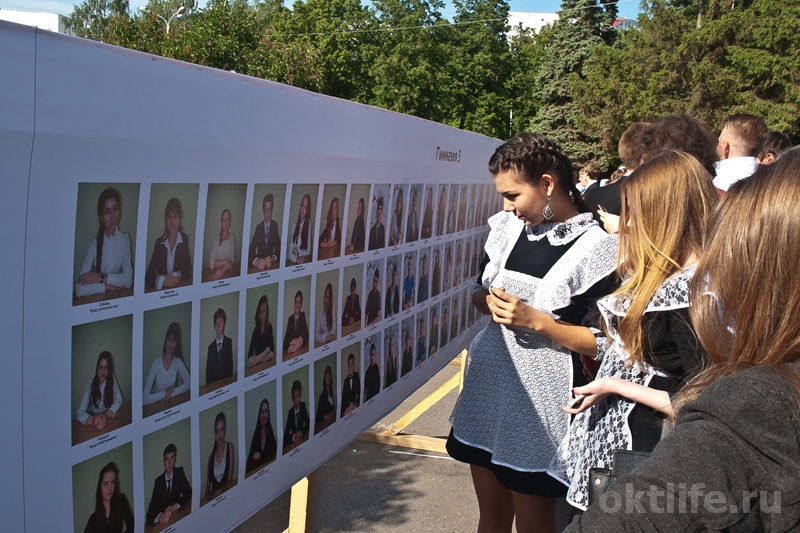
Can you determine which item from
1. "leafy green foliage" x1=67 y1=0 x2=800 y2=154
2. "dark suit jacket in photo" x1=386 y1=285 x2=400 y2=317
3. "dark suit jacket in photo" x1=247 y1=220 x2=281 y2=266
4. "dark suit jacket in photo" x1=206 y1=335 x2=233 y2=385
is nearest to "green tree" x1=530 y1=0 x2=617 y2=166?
"leafy green foliage" x1=67 y1=0 x2=800 y2=154

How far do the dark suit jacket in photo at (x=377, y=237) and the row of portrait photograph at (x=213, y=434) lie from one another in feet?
1.11

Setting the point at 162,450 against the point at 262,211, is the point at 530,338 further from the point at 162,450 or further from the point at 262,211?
the point at 162,450

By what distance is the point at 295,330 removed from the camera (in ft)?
6.93

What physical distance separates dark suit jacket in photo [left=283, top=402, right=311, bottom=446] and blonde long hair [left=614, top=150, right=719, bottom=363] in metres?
0.98

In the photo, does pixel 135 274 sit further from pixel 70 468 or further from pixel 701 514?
pixel 701 514

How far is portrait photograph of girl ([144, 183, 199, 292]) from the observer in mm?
1508

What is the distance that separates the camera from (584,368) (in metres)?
2.45

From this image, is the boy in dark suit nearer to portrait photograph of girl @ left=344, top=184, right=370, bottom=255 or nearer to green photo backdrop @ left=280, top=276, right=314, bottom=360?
green photo backdrop @ left=280, top=276, right=314, bottom=360

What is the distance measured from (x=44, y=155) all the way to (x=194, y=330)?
1.83 feet

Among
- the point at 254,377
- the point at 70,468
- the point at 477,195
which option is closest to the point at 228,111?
the point at 254,377

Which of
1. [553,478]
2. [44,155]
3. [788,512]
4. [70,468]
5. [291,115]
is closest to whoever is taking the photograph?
[788,512]

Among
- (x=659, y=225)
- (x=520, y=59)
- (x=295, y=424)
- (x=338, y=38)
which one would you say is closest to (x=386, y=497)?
(x=295, y=424)

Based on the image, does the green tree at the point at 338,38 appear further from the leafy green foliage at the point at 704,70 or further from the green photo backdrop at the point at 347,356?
the green photo backdrop at the point at 347,356

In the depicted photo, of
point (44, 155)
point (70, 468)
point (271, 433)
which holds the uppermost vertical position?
point (44, 155)
